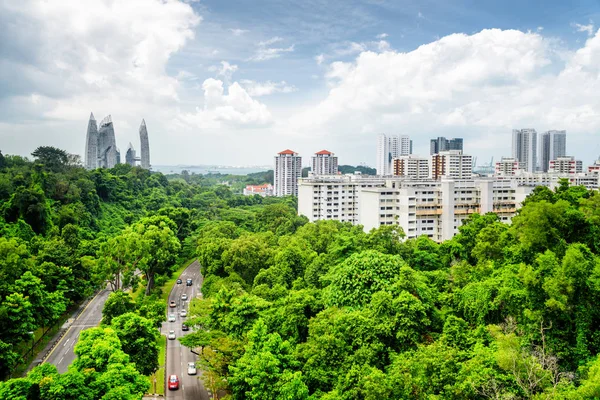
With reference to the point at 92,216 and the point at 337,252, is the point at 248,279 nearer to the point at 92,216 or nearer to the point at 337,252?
the point at 337,252

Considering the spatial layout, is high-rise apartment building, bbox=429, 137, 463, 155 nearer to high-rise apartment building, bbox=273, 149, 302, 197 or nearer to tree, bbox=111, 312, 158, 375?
high-rise apartment building, bbox=273, 149, 302, 197

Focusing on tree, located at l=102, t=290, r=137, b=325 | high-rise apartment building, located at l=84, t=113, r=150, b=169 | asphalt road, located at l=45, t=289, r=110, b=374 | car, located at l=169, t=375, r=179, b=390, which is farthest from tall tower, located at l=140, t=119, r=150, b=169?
car, located at l=169, t=375, r=179, b=390

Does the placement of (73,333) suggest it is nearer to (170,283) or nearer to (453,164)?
(170,283)

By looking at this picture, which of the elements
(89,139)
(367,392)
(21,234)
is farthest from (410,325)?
→ (89,139)

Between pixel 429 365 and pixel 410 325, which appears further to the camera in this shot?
pixel 410 325

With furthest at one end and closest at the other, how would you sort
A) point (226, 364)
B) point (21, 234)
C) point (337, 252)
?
point (21, 234) → point (337, 252) → point (226, 364)

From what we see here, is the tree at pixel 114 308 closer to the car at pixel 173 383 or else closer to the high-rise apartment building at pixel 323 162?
the car at pixel 173 383

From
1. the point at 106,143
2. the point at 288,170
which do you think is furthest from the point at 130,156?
the point at 288,170
